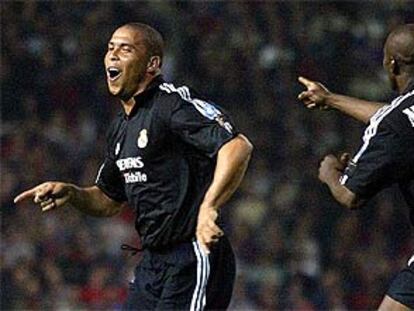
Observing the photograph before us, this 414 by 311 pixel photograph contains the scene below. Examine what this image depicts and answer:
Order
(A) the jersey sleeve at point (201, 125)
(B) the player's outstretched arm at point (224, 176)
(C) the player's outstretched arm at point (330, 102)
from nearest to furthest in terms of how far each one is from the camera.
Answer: (B) the player's outstretched arm at point (224, 176)
(A) the jersey sleeve at point (201, 125)
(C) the player's outstretched arm at point (330, 102)

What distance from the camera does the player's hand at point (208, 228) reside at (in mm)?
4379

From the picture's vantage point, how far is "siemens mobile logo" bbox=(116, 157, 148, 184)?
5.02 meters

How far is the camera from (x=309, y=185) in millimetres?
7961

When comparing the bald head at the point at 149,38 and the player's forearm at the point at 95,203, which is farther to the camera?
the player's forearm at the point at 95,203

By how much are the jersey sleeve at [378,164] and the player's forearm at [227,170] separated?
0.43 meters

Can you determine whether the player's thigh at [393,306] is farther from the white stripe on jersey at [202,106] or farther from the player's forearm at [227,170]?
the white stripe on jersey at [202,106]

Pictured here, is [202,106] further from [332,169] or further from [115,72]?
[332,169]

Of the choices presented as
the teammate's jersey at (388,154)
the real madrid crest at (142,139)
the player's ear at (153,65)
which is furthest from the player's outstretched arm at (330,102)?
the real madrid crest at (142,139)

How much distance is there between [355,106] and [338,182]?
0.50 metres

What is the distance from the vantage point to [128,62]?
201 inches

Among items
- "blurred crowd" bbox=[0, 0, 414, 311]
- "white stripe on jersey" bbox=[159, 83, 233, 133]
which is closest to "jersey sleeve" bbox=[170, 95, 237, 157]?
"white stripe on jersey" bbox=[159, 83, 233, 133]

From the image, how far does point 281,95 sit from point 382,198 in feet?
2.72

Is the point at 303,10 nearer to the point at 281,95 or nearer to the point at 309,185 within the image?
the point at 281,95

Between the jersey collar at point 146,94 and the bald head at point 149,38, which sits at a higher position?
the bald head at point 149,38
